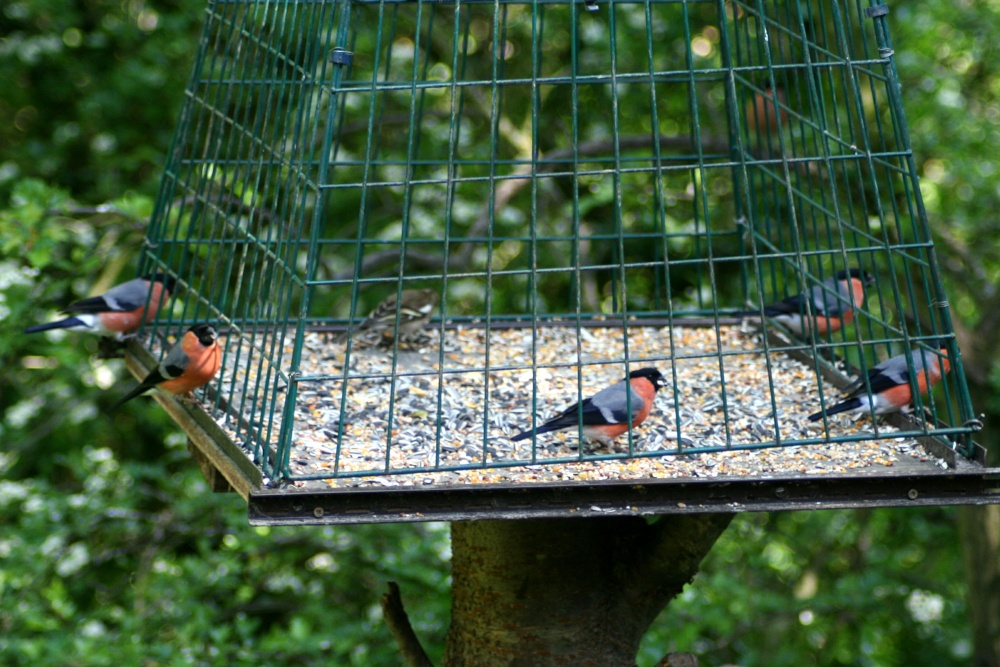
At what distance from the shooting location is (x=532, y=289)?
422 centimetres

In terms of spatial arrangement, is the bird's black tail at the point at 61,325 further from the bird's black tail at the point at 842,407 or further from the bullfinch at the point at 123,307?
the bird's black tail at the point at 842,407

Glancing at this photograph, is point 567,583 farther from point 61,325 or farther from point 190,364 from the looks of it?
point 61,325

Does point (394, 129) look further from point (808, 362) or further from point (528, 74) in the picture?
point (808, 362)

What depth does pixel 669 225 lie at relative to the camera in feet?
24.9

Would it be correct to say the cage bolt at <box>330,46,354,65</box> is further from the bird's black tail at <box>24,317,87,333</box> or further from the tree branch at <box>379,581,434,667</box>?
the bird's black tail at <box>24,317,87,333</box>

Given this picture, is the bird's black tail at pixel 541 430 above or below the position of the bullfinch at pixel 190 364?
below

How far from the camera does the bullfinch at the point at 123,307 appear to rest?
5.34 m

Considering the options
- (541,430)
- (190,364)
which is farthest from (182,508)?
(541,430)

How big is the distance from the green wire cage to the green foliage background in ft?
2.10

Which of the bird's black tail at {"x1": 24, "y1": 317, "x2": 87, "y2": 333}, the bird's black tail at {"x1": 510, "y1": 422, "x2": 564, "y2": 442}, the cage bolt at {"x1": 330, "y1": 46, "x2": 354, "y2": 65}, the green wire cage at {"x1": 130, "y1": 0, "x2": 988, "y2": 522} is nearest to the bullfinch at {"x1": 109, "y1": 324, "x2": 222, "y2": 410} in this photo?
the green wire cage at {"x1": 130, "y1": 0, "x2": 988, "y2": 522}

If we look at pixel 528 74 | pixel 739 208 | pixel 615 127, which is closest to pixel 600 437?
pixel 615 127

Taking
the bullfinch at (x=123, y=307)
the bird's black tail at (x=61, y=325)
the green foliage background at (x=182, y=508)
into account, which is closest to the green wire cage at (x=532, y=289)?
the bullfinch at (x=123, y=307)

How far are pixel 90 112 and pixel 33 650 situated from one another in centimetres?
420

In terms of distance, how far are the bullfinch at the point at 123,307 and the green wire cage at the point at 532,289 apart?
13 cm
